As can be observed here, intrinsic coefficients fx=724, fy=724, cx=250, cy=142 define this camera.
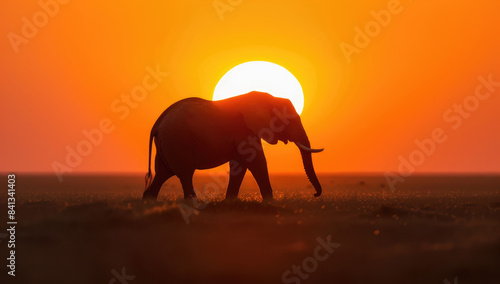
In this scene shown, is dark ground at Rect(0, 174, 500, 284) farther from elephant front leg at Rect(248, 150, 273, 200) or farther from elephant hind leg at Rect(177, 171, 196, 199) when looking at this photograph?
elephant front leg at Rect(248, 150, 273, 200)

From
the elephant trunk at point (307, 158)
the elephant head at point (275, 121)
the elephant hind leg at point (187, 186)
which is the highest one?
the elephant head at point (275, 121)

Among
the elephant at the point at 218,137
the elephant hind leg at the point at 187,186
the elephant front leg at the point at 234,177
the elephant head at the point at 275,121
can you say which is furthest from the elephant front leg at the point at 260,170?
the elephant hind leg at the point at 187,186

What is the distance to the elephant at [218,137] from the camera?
20.5 metres

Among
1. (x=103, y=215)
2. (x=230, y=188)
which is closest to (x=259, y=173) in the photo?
(x=230, y=188)

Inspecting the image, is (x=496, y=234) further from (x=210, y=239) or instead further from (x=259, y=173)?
(x=259, y=173)

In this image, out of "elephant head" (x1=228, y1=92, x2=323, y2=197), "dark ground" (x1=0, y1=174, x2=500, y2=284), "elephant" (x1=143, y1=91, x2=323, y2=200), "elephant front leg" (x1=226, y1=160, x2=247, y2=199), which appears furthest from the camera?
"elephant front leg" (x1=226, y1=160, x2=247, y2=199)

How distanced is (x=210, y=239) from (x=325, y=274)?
2.70m

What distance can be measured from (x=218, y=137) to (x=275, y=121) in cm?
199

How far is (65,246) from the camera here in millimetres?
14367

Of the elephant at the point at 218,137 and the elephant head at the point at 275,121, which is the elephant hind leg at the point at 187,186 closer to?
the elephant at the point at 218,137

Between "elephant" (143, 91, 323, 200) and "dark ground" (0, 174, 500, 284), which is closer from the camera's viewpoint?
"dark ground" (0, 174, 500, 284)

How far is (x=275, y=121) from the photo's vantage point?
21.7 meters

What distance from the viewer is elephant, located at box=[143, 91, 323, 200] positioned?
20547mm

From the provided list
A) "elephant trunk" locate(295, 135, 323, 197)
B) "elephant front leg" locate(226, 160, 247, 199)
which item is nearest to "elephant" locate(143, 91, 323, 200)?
"elephant front leg" locate(226, 160, 247, 199)
